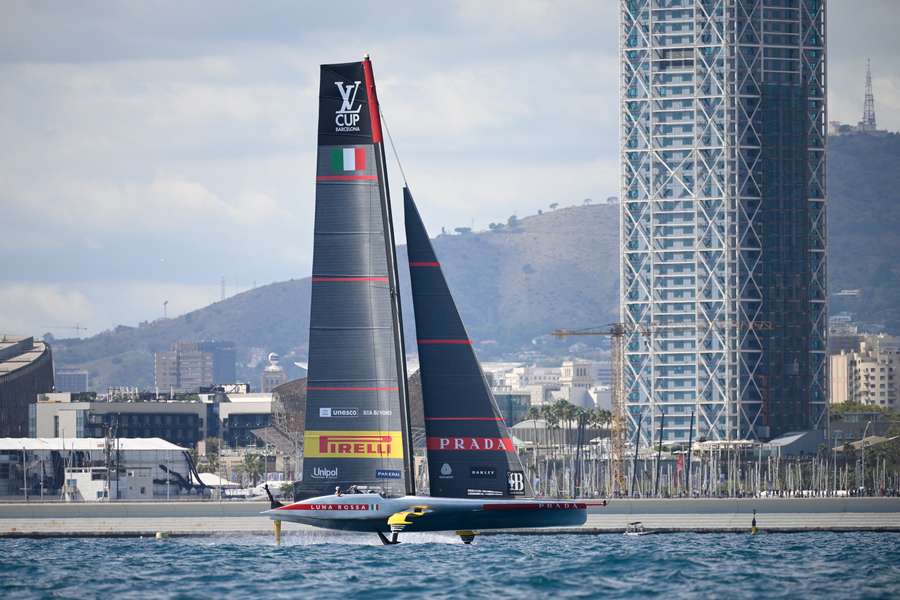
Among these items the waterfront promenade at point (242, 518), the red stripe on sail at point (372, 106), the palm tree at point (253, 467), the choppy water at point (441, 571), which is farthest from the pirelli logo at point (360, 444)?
the palm tree at point (253, 467)

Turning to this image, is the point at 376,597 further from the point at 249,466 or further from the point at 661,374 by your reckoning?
the point at 661,374

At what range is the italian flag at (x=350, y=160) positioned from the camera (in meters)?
59.7

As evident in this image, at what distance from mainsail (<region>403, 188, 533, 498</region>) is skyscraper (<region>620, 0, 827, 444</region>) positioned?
13574 centimetres

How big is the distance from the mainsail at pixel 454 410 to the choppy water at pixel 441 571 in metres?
2.55

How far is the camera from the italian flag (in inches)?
2350

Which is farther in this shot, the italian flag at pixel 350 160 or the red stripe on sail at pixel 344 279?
the italian flag at pixel 350 160

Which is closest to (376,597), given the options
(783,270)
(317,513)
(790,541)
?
(317,513)

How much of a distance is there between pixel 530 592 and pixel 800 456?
478 feet

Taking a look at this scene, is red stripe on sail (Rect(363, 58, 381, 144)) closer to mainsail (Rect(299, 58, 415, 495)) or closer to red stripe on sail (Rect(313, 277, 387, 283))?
mainsail (Rect(299, 58, 415, 495))

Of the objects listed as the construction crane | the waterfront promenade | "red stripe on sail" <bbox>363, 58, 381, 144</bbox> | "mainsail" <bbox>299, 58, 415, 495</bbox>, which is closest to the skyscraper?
the construction crane

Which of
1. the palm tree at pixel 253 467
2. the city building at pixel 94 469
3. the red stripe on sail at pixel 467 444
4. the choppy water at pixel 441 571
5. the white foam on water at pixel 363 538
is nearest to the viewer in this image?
the choppy water at pixel 441 571

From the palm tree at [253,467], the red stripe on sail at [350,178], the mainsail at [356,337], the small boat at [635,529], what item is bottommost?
the palm tree at [253,467]

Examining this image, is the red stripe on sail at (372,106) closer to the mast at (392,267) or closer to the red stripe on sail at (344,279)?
the mast at (392,267)

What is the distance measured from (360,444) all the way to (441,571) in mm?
8035
